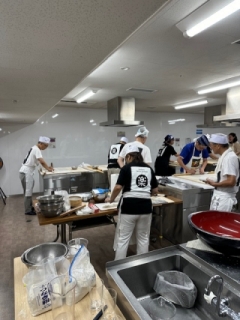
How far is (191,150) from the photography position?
3.79m

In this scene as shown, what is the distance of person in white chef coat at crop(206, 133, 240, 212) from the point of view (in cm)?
231

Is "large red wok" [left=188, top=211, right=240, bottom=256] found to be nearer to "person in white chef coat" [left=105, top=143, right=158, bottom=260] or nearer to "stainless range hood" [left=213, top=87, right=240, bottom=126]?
"person in white chef coat" [left=105, top=143, right=158, bottom=260]

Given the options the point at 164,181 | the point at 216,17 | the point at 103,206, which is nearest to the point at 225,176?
the point at 164,181

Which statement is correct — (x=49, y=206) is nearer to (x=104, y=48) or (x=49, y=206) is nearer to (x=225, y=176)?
(x=104, y=48)

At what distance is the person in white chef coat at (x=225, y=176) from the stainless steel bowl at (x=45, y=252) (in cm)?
182

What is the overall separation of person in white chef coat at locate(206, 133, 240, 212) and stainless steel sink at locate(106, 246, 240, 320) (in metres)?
1.42

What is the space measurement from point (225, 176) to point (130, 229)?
1188 mm

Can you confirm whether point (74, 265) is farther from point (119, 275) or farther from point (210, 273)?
point (210, 273)

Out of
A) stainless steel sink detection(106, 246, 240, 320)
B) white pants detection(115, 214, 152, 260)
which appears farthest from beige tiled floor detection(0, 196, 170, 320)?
stainless steel sink detection(106, 246, 240, 320)

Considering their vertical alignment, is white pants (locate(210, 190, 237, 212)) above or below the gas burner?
below

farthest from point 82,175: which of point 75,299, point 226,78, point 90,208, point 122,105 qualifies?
point 75,299

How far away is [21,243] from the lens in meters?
3.14

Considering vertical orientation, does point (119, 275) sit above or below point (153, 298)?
above

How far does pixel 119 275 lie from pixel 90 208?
49.9 inches
